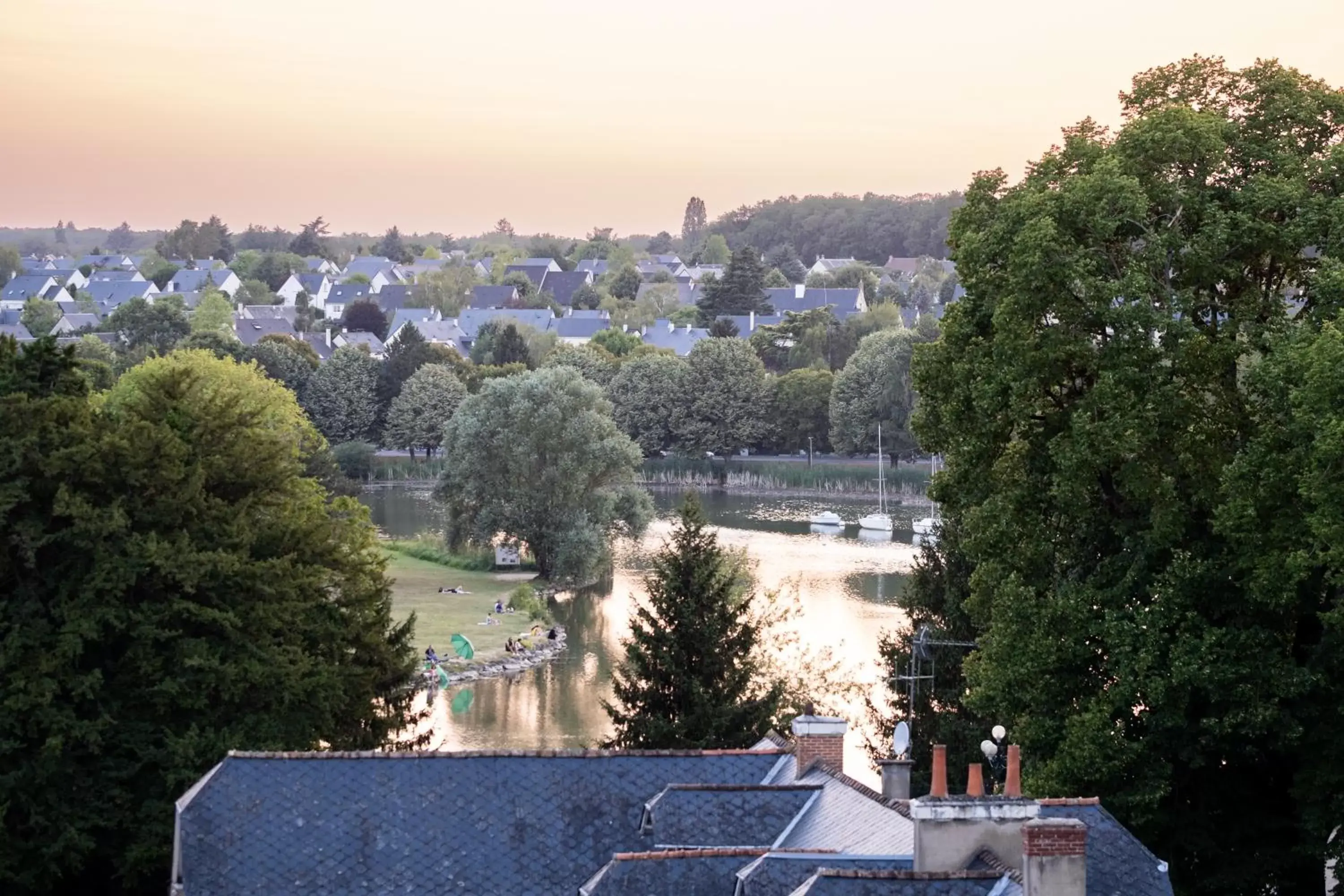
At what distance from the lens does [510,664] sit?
41.9 metres

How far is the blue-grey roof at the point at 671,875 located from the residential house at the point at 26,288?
164345mm

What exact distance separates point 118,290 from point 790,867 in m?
164

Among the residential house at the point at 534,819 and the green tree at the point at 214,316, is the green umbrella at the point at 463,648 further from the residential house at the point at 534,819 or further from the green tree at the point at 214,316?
the green tree at the point at 214,316

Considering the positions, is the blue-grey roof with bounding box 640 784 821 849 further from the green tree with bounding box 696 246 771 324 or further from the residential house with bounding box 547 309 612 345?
the green tree with bounding box 696 246 771 324

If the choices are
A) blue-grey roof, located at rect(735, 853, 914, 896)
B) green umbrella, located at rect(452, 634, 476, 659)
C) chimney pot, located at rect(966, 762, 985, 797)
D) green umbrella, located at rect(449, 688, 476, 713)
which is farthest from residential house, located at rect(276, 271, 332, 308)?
chimney pot, located at rect(966, 762, 985, 797)

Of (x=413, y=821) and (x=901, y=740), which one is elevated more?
(x=901, y=740)

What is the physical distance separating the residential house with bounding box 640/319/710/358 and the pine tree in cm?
8570

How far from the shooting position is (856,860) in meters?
12.7

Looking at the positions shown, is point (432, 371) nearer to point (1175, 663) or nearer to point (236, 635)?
point (236, 635)

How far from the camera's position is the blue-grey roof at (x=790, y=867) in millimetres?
12344

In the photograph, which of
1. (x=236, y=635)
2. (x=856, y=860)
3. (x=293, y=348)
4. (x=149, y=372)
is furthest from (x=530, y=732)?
(x=293, y=348)

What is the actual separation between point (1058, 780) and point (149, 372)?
102 feet

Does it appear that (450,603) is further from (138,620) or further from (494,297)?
(494,297)

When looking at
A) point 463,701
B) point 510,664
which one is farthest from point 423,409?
point 463,701
